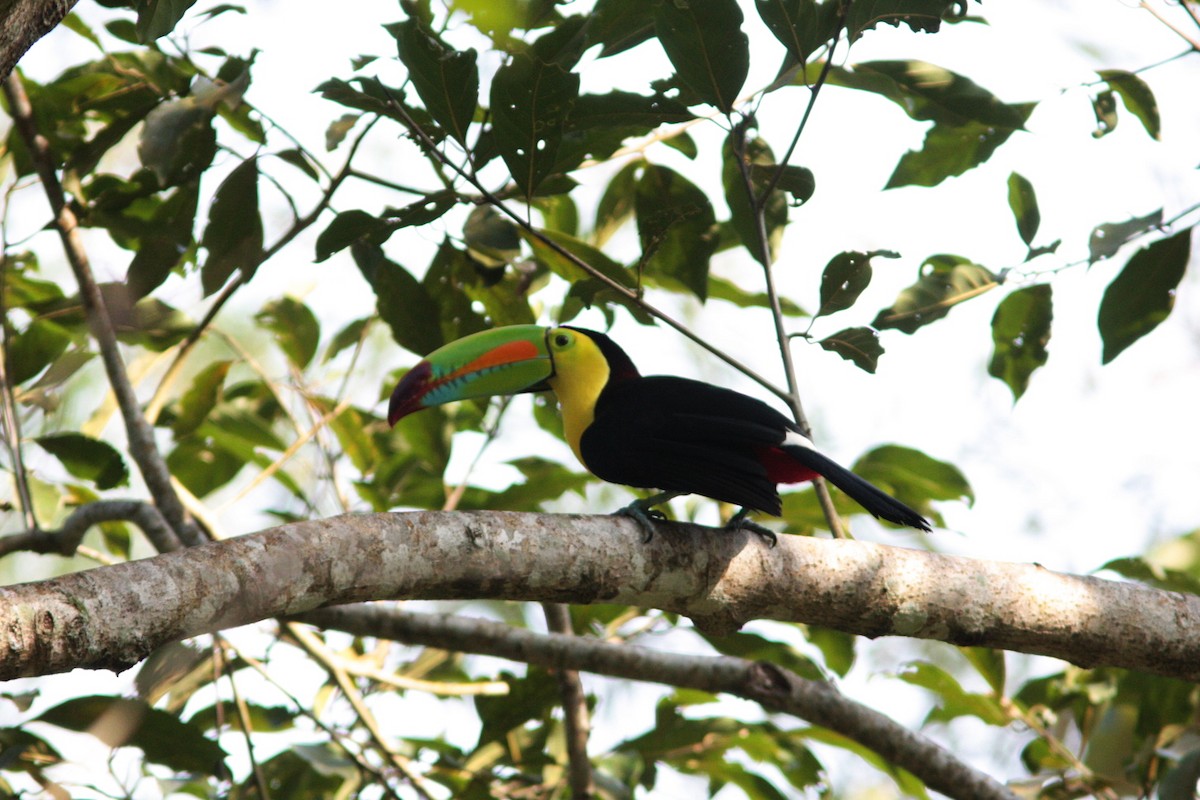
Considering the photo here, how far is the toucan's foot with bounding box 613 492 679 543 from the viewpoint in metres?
2.29

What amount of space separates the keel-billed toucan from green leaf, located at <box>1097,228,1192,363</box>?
0.92m

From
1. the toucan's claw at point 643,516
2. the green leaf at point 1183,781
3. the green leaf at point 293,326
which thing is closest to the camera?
the toucan's claw at point 643,516

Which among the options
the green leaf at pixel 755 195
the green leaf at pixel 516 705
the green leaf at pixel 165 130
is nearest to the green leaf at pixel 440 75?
the green leaf at pixel 165 130

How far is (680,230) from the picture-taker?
3037 mm

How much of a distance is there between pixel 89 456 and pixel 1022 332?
262 centimetres

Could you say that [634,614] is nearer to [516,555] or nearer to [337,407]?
[337,407]

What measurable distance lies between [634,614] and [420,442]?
34.9 inches

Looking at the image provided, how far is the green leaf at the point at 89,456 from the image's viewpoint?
9.98ft

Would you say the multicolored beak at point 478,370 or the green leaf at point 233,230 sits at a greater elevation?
the green leaf at point 233,230

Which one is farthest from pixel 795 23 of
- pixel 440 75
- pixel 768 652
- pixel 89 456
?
pixel 89 456

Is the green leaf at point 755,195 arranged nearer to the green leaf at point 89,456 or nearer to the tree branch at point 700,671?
the tree branch at point 700,671

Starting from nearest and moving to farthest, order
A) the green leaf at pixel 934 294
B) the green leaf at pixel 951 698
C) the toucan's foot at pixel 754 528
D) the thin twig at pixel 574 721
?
the toucan's foot at pixel 754 528 → the green leaf at pixel 934 294 → the thin twig at pixel 574 721 → the green leaf at pixel 951 698

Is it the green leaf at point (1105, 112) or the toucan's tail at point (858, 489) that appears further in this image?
the green leaf at point (1105, 112)

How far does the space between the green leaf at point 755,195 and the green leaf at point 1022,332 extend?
0.68m
